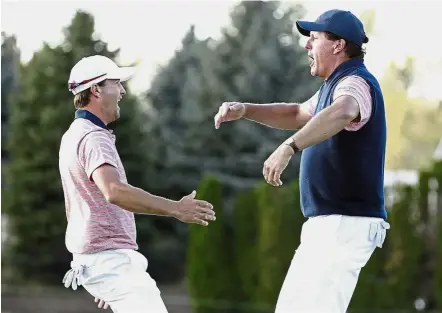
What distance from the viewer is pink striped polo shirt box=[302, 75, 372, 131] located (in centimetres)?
364

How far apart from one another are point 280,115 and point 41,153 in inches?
446

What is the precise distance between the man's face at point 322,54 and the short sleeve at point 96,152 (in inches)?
33.1

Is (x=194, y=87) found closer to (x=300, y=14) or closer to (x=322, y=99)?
(x=300, y=14)

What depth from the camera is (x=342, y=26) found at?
3.87 m

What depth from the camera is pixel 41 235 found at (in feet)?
51.8

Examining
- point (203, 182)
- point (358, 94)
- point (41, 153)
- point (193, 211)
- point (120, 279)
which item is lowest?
point (120, 279)

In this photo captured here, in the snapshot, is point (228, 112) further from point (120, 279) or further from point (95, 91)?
point (120, 279)

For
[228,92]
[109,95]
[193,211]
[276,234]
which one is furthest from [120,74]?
[228,92]

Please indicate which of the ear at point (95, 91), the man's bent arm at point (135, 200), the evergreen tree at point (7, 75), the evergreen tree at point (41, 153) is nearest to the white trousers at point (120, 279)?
the man's bent arm at point (135, 200)

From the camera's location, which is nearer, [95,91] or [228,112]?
[95,91]

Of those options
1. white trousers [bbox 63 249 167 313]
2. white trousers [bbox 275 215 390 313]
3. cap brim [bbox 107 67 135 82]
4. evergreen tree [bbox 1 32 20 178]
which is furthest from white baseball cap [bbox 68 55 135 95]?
evergreen tree [bbox 1 32 20 178]

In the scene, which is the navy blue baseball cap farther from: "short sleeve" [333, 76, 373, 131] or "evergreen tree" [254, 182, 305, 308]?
"evergreen tree" [254, 182, 305, 308]

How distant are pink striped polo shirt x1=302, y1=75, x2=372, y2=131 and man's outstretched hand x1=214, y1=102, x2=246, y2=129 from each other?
53 centimetres

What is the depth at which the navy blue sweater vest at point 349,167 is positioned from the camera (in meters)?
3.83
